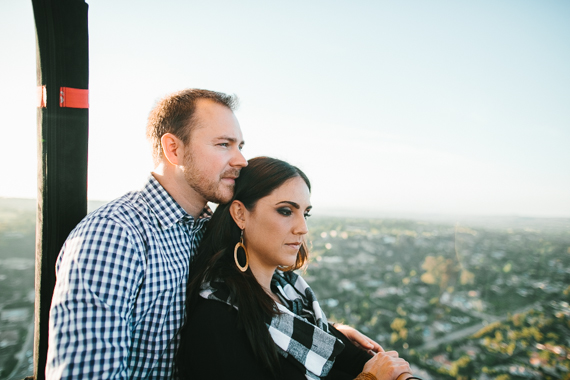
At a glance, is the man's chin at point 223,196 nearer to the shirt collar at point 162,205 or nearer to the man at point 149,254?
the man at point 149,254

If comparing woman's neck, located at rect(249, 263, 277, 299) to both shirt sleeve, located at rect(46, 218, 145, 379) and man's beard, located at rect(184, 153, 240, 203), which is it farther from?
shirt sleeve, located at rect(46, 218, 145, 379)

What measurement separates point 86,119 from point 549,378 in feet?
12.0

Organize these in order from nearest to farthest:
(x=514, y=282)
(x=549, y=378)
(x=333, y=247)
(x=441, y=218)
A: (x=549, y=378)
(x=514, y=282)
(x=333, y=247)
(x=441, y=218)

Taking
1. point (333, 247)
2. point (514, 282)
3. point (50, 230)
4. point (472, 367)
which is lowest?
point (472, 367)

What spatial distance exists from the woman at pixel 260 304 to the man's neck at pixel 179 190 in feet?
0.53

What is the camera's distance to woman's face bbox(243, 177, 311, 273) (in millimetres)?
1468

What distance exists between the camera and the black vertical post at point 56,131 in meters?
1.18

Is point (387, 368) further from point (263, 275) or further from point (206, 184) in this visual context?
point (206, 184)

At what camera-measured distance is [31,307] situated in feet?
4.72

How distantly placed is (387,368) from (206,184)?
1.11 metres

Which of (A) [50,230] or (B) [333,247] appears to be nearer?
(A) [50,230]

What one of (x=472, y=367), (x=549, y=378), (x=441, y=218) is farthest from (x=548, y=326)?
(x=441, y=218)

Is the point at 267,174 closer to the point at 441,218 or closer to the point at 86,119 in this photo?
the point at 86,119

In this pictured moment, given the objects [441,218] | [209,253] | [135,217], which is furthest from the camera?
[441,218]
